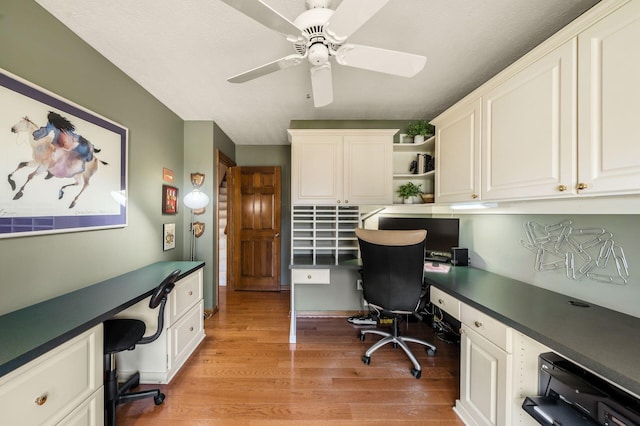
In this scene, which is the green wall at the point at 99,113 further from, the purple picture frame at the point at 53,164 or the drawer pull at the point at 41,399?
the drawer pull at the point at 41,399

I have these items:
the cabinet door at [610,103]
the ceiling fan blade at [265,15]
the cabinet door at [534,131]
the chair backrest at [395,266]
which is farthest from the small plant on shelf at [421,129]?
the ceiling fan blade at [265,15]

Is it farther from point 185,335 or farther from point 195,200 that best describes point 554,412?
point 195,200

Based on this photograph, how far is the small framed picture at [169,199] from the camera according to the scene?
243cm

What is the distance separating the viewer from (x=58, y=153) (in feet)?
4.49

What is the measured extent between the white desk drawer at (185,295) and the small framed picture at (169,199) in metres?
0.81

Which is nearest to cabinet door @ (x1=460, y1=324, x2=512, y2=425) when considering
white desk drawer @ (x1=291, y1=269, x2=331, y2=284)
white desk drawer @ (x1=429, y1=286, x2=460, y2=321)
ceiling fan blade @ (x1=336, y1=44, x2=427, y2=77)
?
white desk drawer @ (x1=429, y1=286, x2=460, y2=321)

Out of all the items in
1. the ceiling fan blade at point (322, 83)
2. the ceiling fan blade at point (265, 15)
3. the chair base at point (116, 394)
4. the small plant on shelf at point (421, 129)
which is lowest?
the chair base at point (116, 394)

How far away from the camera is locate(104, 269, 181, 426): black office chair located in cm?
133

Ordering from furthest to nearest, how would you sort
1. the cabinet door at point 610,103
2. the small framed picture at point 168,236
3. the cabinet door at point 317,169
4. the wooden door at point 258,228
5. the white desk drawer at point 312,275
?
the wooden door at point 258,228, the cabinet door at point 317,169, the small framed picture at point 168,236, the white desk drawer at point 312,275, the cabinet door at point 610,103

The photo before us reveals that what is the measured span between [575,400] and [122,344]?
7.14ft

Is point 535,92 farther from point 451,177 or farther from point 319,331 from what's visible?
point 319,331

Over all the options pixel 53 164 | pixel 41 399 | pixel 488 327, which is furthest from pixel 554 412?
pixel 53 164

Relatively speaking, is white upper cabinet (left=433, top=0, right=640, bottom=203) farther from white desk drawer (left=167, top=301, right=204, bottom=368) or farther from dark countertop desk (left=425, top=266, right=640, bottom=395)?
white desk drawer (left=167, top=301, right=204, bottom=368)

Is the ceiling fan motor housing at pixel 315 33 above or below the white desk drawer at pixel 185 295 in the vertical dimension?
above
